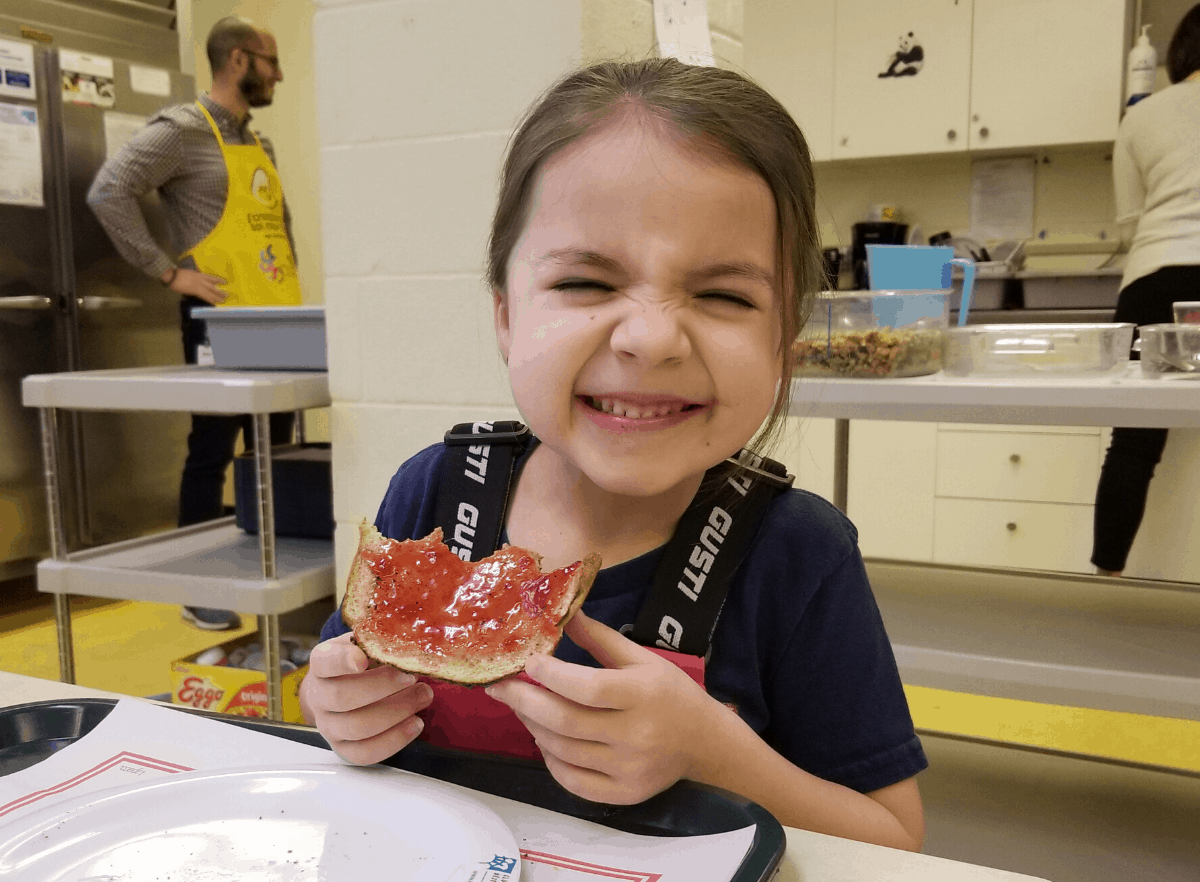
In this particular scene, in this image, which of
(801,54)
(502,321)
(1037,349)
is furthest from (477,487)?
(801,54)

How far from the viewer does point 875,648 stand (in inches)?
32.7

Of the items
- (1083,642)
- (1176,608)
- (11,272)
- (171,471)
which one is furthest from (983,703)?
(11,272)

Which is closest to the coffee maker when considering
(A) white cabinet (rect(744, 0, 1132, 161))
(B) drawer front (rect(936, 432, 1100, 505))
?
(A) white cabinet (rect(744, 0, 1132, 161))

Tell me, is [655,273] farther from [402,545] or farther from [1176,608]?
[1176,608]

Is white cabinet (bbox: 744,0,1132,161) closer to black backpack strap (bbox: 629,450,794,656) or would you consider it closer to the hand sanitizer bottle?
the hand sanitizer bottle

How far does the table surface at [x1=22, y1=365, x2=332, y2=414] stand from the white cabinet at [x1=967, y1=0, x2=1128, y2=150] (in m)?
2.97

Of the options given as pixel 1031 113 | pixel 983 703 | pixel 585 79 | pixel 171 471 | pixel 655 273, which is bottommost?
pixel 983 703

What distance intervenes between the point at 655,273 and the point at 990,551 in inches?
130

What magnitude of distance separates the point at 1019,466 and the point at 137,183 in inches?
123

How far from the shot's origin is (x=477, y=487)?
93 centimetres

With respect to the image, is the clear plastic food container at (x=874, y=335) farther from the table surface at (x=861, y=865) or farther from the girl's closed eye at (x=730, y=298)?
the table surface at (x=861, y=865)

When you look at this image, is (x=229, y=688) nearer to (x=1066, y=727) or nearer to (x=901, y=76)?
(x=1066, y=727)

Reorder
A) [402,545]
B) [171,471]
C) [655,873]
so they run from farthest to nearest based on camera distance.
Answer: [171,471] < [402,545] < [655,873]

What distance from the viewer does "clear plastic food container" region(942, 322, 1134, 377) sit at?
1442 millimetres
